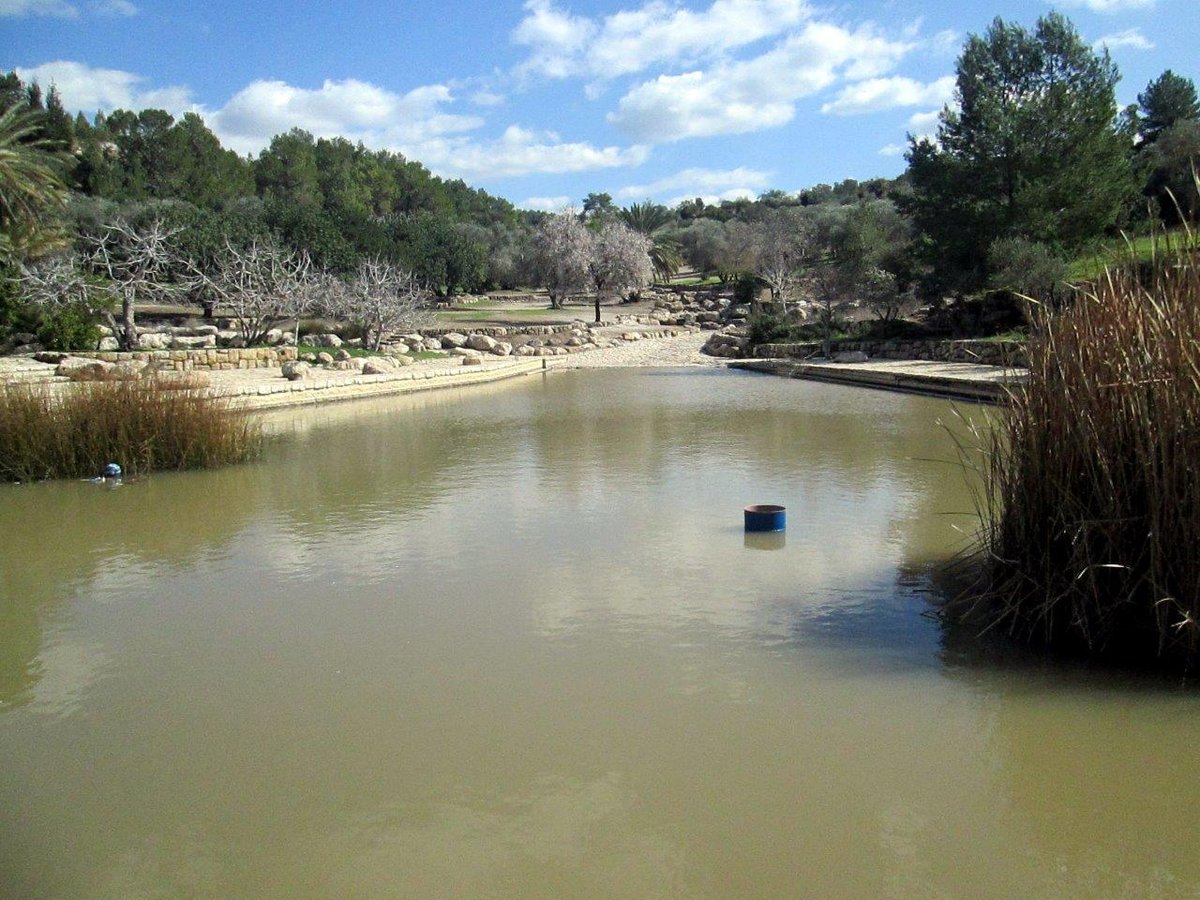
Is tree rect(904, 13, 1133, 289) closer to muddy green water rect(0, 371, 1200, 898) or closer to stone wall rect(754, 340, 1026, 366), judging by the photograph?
stone wall rect(754, 340, 1026, 366)

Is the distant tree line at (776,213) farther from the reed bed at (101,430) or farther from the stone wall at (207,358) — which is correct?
the reed bed at (101,430)

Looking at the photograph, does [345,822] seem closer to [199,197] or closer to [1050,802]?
[1050,802]

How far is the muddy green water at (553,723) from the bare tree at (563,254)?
132 ft

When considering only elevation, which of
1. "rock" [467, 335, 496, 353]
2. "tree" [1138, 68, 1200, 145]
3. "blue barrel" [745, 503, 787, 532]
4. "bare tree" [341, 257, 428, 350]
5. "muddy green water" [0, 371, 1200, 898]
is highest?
"tree" [1138, 68, 1200, 145]

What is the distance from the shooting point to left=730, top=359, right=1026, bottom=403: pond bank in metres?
17.4

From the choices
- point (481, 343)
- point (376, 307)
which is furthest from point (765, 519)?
point (481, 343)

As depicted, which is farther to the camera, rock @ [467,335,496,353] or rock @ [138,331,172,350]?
rock @ [467,335,496,353]

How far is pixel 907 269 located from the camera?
28.2m

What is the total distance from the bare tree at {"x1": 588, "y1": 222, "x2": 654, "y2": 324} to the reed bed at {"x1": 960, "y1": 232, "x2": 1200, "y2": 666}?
1681 inches

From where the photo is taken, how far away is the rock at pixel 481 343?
34156 millimetres

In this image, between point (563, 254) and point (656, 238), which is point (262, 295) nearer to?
point (563, 254)

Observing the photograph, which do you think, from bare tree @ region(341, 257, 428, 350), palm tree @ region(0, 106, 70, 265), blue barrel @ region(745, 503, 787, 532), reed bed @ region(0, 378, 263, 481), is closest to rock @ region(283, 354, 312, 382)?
palm tree @ region(0, 106, 70, 265)

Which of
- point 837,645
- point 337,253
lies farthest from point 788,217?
point 837,645

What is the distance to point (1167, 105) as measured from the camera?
38.4m
